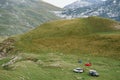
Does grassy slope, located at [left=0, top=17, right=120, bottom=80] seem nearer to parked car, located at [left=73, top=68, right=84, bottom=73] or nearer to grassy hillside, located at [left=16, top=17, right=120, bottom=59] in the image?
grassy hillside, located at [left=16, top=17, right=120, bottom=59]

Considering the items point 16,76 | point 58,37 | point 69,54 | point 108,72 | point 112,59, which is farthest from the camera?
point 58,37

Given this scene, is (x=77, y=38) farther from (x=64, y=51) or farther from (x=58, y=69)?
(x=58, y=69)

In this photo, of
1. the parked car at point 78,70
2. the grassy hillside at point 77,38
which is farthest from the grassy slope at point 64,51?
the parked car at point 78,70

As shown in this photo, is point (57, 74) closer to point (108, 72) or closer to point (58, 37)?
point (108, 72)

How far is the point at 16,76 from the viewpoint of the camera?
133ft

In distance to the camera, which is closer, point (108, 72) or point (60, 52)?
point (108, 72)

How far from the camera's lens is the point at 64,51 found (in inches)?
2928

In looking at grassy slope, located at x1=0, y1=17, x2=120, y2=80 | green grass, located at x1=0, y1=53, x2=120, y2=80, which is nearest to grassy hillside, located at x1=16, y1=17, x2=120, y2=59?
grassy slope, located at x1=0, y1=17, x2=120, y2=80

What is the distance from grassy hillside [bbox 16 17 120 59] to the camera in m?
73.9

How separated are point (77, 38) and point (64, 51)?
12.4m

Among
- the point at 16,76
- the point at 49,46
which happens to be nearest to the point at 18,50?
the point at 49,46

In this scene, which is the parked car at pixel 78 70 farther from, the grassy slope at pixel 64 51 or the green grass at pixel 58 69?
the grassy slope at pixel 64 51

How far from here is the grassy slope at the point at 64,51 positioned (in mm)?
47656

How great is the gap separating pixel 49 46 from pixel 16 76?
1557 inches
